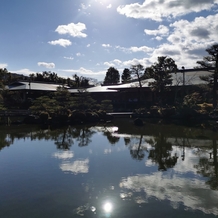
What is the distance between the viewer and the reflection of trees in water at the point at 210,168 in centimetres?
591

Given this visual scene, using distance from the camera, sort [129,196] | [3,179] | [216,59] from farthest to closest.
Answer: [216,59] < [3,179] < [129,196]

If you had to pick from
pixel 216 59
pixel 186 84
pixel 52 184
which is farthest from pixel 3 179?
pixel 186 84

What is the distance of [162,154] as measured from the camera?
8.79 metres

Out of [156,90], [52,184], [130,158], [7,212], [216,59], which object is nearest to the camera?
[7,212]

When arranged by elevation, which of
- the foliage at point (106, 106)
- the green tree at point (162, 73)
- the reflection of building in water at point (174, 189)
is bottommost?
the reflection of building in water at point (174, 189)

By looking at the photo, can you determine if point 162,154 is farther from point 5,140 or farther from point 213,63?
point 213,63

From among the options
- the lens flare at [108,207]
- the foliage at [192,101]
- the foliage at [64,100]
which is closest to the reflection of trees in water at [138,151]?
the lens flare at [108,207]

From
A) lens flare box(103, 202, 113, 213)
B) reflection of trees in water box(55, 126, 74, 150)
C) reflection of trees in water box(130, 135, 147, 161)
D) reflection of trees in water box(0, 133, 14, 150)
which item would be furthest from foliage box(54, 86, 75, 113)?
lens flare box(103, 202, 113, 213)

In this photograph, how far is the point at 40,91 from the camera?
2889 centimetres

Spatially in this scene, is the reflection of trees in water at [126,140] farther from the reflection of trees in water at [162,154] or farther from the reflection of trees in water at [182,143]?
the reflection of trees in water at [182,143]

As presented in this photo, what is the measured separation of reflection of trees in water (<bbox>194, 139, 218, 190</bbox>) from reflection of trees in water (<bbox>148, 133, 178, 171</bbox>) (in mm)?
820

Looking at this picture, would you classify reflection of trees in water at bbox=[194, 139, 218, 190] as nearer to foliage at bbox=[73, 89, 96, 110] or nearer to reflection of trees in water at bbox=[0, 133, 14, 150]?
reflection of trees in water at bbox=[0, 133, 14, 150]

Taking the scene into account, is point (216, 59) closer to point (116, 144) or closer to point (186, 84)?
point (186, 84)

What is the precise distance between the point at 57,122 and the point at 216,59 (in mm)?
13262
